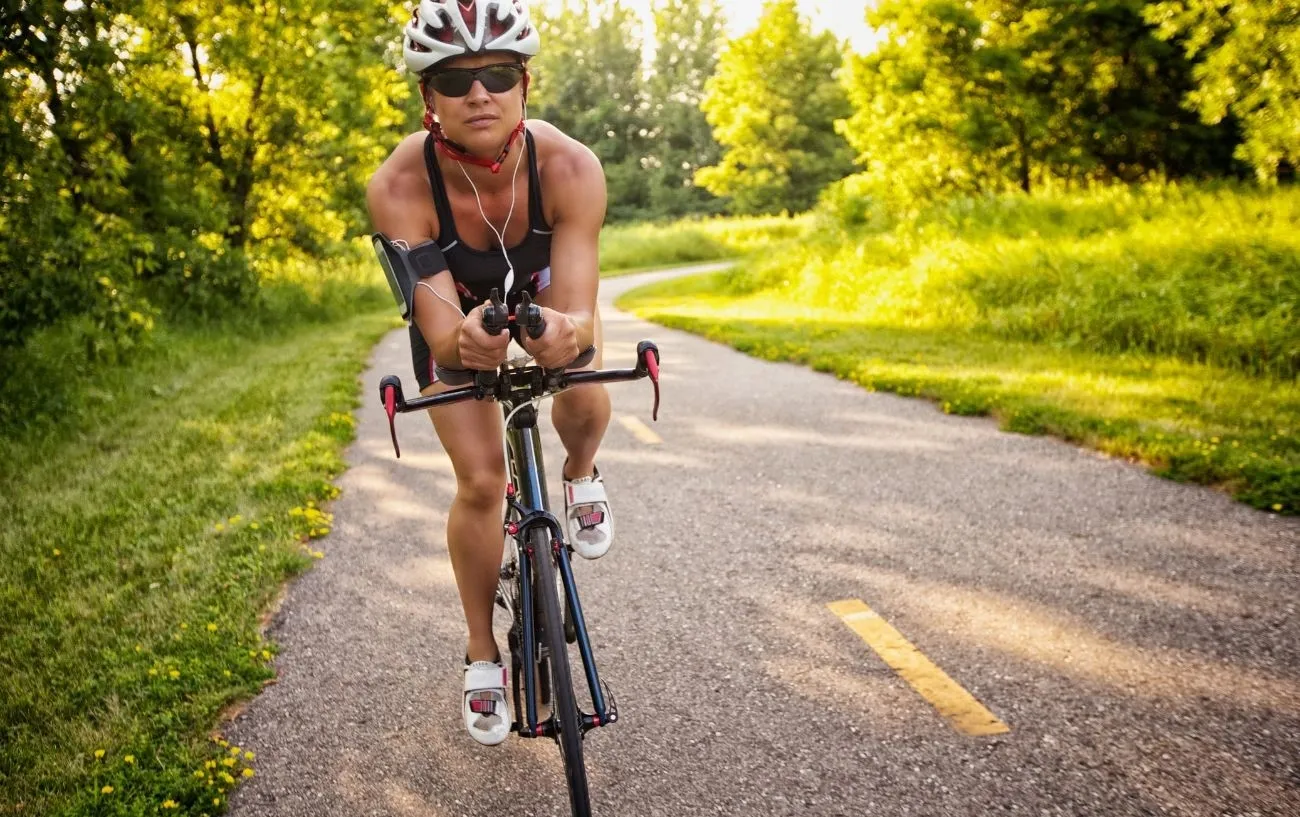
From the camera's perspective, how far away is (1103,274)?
10352 millimetres

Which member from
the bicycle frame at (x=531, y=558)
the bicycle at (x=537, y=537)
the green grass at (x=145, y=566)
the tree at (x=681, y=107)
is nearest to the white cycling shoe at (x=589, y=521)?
the bicycle at (x=537, y=537)

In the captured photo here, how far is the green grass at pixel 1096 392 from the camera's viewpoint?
5129 mm

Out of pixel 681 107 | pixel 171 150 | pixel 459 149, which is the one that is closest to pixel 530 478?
pixel 459 149

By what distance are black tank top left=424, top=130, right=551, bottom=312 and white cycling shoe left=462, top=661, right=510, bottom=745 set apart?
1.13 metres

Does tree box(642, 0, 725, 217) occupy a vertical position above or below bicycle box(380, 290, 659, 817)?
above

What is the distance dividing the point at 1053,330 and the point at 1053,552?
663cm

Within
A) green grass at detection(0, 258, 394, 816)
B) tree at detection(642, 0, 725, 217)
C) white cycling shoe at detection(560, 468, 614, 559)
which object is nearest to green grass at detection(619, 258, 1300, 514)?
white cycling shoe at detection(560, 468, 614, 559)

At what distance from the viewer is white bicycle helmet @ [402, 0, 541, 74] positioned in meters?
2.37

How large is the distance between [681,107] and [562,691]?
230 ft

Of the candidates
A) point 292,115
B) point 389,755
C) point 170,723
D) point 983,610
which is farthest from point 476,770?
point 292,115

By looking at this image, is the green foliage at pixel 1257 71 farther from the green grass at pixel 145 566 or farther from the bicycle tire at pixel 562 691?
the bicycle tire at pixel 562 691

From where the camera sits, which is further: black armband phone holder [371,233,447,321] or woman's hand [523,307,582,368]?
black armband phone holder [371,233,447,321]

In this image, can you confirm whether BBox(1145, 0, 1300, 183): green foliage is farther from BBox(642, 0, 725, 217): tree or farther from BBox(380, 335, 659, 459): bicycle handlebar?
BBox(642, 0, 725, 217): tree

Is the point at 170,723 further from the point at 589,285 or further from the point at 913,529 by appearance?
the point at 913,529
